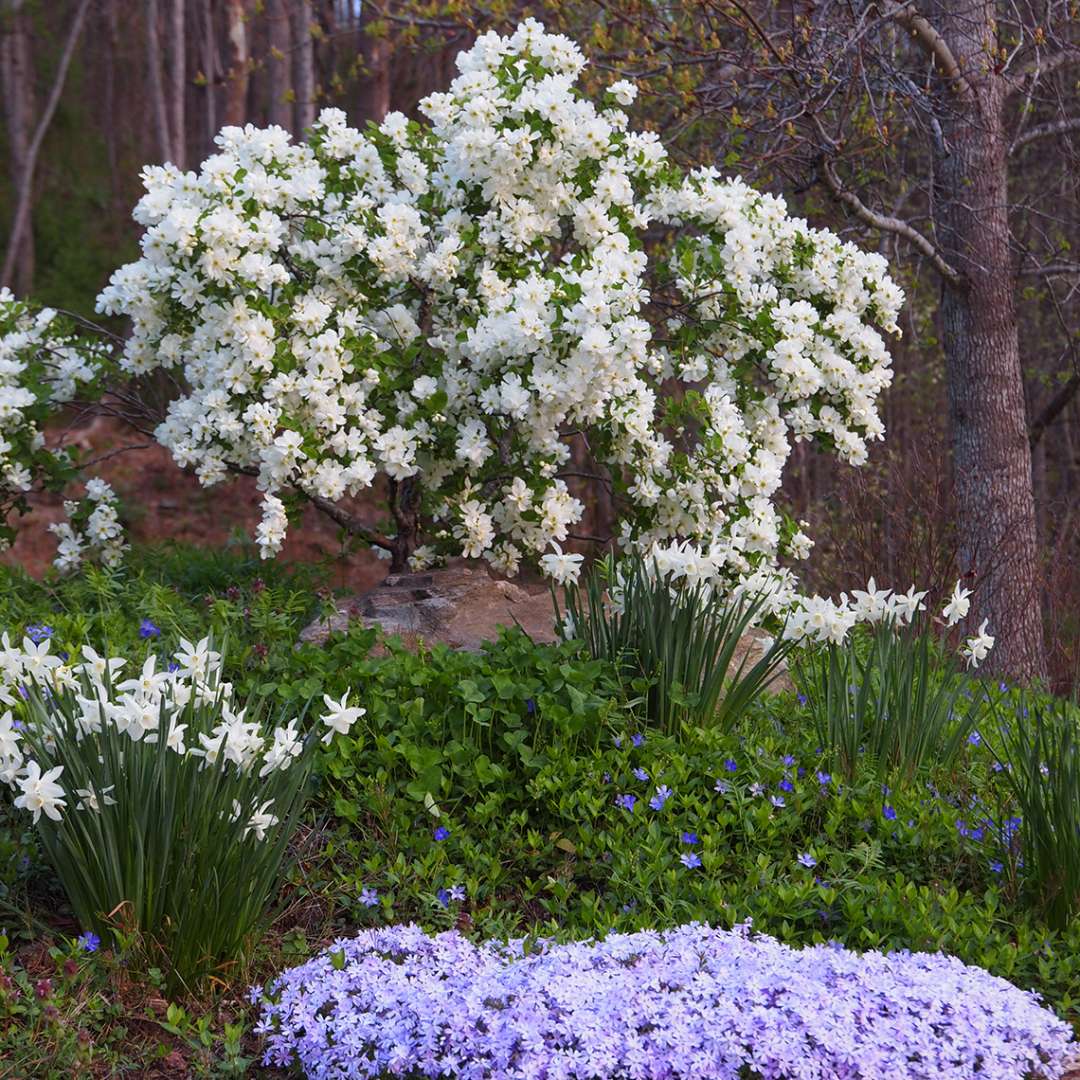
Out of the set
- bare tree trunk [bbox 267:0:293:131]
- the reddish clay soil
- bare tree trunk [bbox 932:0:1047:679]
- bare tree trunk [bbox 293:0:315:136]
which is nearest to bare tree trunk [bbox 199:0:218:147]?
bare tree trunk [bbox 267:0:293:131]

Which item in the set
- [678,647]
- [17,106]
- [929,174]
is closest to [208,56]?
[17,106]

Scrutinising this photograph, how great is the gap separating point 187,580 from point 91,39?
1996 centimetres

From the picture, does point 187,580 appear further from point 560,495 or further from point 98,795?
point 98,795

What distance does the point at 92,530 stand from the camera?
6520 millimetres

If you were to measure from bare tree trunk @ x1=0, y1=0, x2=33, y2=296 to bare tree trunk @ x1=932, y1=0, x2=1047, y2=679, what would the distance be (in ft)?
38.9

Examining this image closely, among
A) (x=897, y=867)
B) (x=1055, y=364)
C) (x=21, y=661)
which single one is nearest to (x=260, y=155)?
(x=21, y=661)

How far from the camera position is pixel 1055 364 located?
11258 mm

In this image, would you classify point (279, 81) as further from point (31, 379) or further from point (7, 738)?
point (7, 738)

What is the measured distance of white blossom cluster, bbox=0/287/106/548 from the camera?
248 inches

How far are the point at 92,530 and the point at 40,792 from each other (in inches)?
139

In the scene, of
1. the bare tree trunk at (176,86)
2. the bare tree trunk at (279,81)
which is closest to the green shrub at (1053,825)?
the bare tree trunk at (279,81)

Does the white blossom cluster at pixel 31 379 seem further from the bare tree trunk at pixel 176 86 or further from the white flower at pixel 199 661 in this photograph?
the bare tree trunk at pixel 176 86

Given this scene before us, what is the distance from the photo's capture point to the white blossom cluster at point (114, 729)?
3283 mm

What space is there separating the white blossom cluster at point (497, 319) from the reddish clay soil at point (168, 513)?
6578 mm
